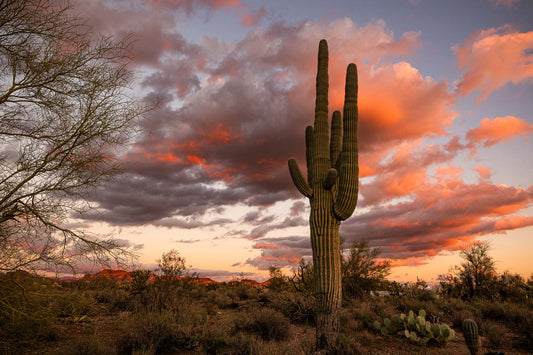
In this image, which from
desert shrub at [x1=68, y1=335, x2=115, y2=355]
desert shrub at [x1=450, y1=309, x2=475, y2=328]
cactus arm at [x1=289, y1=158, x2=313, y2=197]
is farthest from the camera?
desert shrub at [x1=450, y1=309, x2=475, y2=328]

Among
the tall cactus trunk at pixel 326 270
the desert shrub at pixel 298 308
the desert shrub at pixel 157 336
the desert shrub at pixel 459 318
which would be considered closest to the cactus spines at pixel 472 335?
the tall cactus trunk at pixel 326 270

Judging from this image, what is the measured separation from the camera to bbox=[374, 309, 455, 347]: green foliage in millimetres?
9617

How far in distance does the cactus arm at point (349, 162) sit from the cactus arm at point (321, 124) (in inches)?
27.8

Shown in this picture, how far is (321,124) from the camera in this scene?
1143cm

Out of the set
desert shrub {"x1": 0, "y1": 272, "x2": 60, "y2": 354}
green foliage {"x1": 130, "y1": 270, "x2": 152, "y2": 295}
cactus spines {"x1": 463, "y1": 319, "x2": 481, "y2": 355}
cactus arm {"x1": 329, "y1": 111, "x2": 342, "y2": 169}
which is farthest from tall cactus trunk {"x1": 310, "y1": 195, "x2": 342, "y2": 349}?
Result: green foliage {"x1": 130, "y1": 270, "x2": 152, "y2": 295}

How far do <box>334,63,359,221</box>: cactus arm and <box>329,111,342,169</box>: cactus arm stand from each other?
1.06 meters

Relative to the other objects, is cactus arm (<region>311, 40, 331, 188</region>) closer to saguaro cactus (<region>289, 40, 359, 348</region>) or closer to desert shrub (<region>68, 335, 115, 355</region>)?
saguaro cactus (<region>289, 40, 359, 348</region>)

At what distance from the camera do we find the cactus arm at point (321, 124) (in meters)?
10.9

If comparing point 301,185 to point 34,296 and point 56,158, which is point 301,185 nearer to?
point 56,158

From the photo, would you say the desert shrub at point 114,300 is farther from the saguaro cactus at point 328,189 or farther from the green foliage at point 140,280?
the saguaro cactus at point 328,189

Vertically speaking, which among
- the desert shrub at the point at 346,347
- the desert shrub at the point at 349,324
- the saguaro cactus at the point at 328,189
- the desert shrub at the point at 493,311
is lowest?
the desert shrub at the point at 493,311

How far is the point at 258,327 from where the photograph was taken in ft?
34.6

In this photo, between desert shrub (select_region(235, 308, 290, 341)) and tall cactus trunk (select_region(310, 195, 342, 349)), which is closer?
tall cactus trunk (select_region(310, 195, 342, 349))

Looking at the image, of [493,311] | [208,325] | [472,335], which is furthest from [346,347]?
[493,311]
